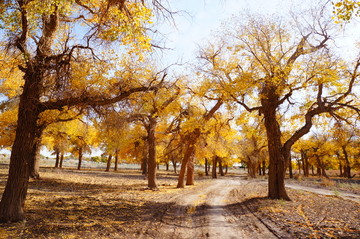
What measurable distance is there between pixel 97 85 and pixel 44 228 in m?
4.79

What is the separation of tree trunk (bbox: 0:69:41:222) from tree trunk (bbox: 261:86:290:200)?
901 centimetres

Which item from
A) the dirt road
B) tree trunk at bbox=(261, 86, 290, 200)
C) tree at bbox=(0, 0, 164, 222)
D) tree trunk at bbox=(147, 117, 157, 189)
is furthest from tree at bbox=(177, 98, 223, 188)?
tree at bbox=(0, 0, 164, 222)

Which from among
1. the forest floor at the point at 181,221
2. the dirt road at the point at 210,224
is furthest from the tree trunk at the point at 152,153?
the dirt road at the point at 210,224

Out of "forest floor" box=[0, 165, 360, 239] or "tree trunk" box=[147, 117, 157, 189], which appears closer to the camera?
"forest floor" box=[0, 165, 360, 239]

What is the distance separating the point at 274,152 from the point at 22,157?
32.2 feet

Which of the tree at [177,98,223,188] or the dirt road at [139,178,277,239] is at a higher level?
the tree at [177,98,223,188]

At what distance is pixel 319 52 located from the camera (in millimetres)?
10250

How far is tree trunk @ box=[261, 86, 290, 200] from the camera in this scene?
10750 mm

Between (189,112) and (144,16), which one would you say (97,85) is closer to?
(144,16)

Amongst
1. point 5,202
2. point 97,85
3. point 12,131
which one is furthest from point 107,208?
point 12,131

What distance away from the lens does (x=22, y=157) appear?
245 inches

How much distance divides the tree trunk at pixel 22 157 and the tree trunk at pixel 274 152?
901 centimetres

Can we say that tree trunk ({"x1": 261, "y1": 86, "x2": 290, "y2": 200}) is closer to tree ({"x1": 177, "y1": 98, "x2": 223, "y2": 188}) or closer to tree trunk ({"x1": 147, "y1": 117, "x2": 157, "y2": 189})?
tree ({"x1": 177, "y1": 98, "x2": 223, "y2": 188})

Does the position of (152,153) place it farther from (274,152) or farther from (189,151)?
(274,152)
